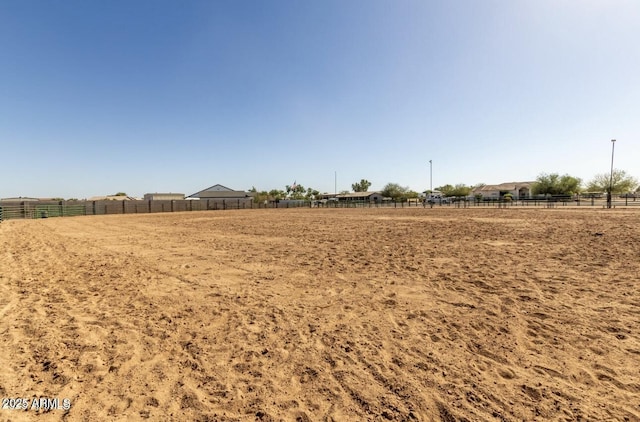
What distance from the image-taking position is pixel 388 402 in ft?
9.84

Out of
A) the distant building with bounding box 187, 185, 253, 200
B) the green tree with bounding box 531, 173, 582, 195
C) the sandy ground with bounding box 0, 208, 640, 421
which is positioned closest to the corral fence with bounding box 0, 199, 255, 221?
the distant building with bounding box 187, 185, 253, 200

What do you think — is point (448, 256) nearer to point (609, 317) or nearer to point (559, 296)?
point (559, 296)

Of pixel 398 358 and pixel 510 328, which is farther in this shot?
pixel 510 328

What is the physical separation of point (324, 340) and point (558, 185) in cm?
8984

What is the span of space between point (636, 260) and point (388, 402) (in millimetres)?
10131

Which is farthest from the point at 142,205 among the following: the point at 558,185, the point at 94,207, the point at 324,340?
the point at 558,185

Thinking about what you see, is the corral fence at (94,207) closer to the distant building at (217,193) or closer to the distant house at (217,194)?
the distant house at (217,194)

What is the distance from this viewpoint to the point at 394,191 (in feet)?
340

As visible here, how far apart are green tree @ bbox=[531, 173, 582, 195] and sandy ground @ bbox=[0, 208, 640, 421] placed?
80.4 m

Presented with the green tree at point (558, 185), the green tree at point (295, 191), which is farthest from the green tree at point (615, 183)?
the green tree at point (295, 191)

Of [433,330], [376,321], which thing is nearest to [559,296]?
[433,330]

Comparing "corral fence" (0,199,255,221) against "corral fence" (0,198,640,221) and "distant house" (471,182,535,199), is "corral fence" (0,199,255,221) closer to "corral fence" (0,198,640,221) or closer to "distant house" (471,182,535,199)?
"corral fence" (0,198,640,221)

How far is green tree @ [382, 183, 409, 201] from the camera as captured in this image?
102 m

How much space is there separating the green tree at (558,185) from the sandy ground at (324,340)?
8037 cm
